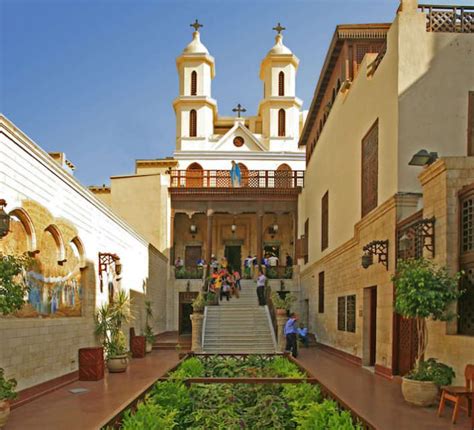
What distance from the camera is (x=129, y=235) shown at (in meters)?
20.6

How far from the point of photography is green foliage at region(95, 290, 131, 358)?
15594mm

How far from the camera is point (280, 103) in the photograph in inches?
1640

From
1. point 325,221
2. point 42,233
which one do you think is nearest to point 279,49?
point 325,221

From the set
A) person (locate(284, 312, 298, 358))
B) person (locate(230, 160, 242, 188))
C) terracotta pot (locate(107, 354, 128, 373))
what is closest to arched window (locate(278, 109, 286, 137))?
person (locate(230, 160, 242, 188))

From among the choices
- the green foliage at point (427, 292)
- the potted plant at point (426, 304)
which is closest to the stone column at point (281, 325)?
the potted plant at point (426, 304)

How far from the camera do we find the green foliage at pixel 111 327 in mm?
15594

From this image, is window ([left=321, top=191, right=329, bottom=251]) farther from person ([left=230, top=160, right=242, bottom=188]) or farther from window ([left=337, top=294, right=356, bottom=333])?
person ([left=230, top=160, right=242, bottom=188])

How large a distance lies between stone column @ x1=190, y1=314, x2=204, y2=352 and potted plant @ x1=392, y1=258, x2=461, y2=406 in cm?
1133

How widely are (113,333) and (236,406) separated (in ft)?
23.4

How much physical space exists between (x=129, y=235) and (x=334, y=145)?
25.6ft

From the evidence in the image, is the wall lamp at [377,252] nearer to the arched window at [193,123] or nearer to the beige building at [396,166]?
the beige building at [396,166]

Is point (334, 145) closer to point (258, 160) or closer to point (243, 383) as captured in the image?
point (243, 383)

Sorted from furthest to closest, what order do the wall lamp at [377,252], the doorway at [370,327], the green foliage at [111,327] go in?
the doorway at [370,327] → the green foliage at [111,327] → the wall lamp at [377,252]

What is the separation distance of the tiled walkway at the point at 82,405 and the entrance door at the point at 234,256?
21.5 metres
